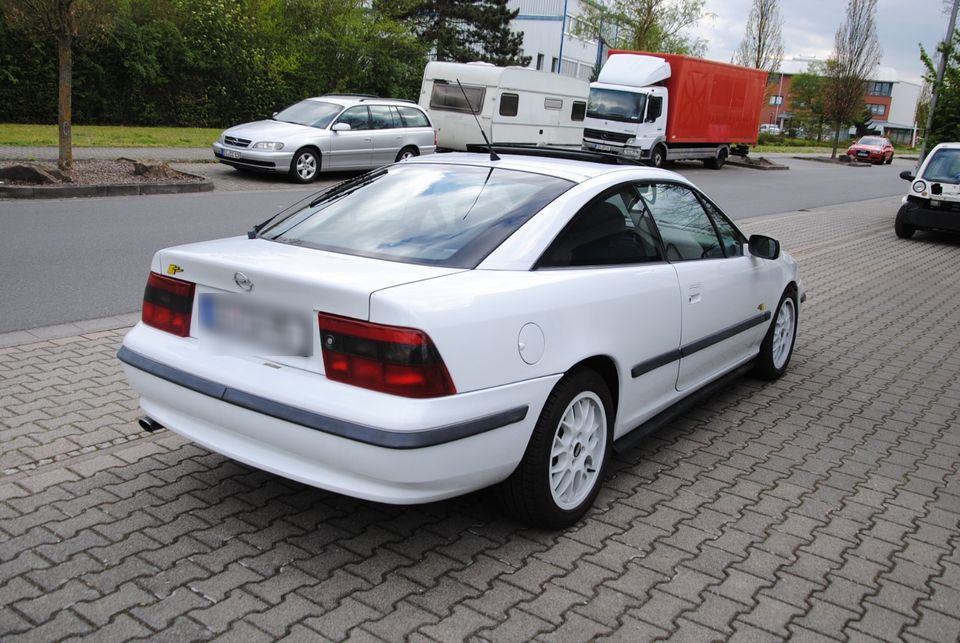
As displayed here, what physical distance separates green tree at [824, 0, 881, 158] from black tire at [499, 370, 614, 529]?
4903 centimetres

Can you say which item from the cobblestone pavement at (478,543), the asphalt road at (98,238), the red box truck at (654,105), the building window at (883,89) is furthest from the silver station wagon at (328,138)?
the building window at (883,89)

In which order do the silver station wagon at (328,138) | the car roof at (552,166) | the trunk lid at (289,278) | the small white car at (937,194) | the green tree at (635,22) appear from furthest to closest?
the green tree at (635,22)
the silver station wagon at (328,138)
the small white car at (937,194)
the car roof at (552,166)
the trunk lid at (289,278)

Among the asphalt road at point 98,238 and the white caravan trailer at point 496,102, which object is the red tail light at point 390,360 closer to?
the asphalt road at point 98,238

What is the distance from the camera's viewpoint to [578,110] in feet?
85.2

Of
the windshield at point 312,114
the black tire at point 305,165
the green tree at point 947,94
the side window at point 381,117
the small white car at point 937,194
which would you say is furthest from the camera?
the green tree at point 947,94

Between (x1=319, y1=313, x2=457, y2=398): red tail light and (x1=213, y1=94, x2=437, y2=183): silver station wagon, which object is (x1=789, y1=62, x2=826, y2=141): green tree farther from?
(x1=319, y1=313, x2=457, y2=398): red tail light

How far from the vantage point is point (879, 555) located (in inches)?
142

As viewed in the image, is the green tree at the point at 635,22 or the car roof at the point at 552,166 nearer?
the car roof at the point at 552,166

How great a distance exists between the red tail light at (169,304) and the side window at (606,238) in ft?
4.86

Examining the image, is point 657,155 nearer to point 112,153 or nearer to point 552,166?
point 112,153

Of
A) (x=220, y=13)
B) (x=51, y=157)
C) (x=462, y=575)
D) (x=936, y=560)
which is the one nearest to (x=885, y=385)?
(x=936, y=560)

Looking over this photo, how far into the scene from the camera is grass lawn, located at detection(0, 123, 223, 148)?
61.9 feet

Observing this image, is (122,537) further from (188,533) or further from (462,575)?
(462,575)

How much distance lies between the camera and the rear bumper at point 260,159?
16.1 m
